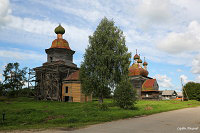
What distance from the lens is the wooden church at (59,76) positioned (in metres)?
33.2

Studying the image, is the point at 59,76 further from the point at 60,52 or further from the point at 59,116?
the point at 59,116

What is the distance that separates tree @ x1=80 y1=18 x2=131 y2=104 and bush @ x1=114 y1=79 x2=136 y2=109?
3.47m

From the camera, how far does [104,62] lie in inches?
897

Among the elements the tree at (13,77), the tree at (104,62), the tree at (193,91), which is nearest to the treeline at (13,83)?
the tree at (13,77)

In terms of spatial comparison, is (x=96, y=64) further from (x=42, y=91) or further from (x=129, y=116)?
(x=42, y=91)

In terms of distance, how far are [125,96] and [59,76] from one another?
19995 millimetres

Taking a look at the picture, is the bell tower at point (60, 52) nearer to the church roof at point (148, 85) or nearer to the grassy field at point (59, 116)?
the church roof at point (148, 85)

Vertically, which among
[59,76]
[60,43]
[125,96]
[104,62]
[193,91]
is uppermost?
[60,43]

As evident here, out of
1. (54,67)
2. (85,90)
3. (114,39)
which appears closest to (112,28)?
(114,39)

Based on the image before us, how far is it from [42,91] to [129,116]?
27.6 metres

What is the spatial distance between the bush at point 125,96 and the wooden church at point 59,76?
13.4 metres

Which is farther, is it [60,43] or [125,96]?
[60,43]

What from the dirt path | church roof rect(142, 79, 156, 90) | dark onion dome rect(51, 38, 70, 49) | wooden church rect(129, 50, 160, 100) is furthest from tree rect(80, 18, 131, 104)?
church roof rect(142, 79, 156, 90)

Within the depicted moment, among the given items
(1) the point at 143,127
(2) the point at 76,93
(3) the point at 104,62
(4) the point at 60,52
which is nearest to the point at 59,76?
(2) the point at 76,93
